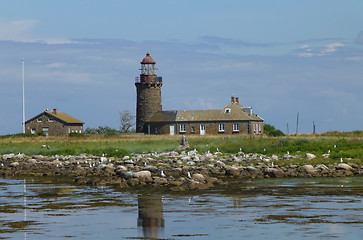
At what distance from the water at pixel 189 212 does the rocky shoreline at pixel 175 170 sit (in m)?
1.39

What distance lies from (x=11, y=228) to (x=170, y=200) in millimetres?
5679

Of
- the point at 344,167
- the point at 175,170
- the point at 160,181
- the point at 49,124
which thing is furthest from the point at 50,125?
the point at 160,181

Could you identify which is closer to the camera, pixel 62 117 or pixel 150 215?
pixel 150 215

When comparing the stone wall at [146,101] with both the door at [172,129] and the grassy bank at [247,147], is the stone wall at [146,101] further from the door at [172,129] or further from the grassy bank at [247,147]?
the grassy bank at [247,147]

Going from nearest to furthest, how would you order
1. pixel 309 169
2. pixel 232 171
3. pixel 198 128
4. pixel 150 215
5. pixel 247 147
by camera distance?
pixel 150 215 < pixel 232 171 < pixel 309 169 < pixel 247 147 < pixel 198 128

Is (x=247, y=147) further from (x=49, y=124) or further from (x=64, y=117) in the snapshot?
(x=64, y=117)

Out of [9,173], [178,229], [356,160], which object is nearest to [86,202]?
[178,229]

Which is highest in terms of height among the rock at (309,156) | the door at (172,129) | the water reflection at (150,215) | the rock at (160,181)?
the door at (172,129)

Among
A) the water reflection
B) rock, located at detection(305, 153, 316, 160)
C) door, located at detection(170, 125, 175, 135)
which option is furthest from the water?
door, located at detection(170, 125, 175, 135)

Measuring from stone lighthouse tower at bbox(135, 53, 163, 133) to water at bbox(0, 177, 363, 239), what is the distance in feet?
172

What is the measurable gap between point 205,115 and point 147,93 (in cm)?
702

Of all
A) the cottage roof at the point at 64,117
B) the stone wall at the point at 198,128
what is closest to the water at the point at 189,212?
the stone wall at the point at 198,128

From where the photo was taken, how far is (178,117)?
75375 millimetres

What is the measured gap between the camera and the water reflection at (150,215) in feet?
45.2
